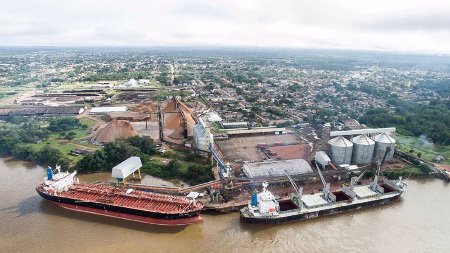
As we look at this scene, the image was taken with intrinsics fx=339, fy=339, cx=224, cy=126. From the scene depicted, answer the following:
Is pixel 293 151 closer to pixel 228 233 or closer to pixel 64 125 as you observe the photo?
pixel 228 233

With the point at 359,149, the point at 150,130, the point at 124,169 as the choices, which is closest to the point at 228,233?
the point at 124,169

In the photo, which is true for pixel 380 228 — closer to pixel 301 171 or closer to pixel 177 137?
pixel 301 171

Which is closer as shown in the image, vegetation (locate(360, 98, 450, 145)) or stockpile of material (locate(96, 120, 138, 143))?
stockpile of material (locate(96, 120, 138, 143))

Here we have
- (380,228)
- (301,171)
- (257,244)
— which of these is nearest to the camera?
(257,244)

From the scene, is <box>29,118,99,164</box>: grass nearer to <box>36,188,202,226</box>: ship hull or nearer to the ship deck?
the ship deck

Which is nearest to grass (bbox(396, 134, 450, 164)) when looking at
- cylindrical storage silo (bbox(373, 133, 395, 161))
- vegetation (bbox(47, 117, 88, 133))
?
cylindrical storage silo (bbox(373, 133, 395, 161))

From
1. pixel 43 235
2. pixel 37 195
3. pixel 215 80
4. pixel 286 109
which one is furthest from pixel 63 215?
pixel 215 80

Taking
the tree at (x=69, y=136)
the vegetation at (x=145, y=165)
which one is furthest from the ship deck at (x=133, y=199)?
the tree at (x=69, y=136)
